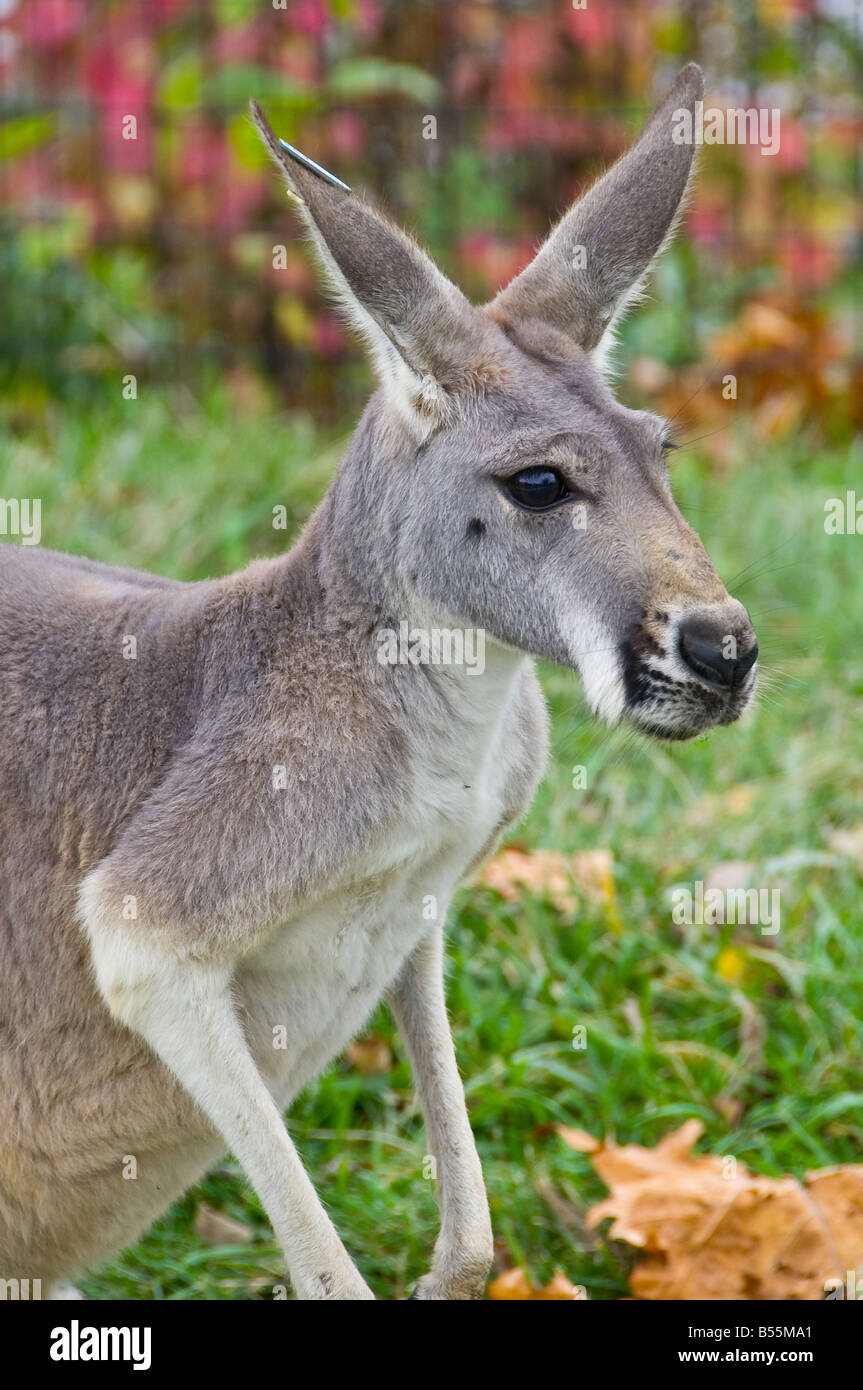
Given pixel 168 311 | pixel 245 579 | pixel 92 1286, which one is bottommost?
pixel 92 1286

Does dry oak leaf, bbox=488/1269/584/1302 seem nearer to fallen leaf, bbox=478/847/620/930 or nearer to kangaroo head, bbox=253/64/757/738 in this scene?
fallen leaf, bbox=478/847/620/930

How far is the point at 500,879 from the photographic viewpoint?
15.2 feet

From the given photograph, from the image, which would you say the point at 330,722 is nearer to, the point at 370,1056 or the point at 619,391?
the point at 370,1056

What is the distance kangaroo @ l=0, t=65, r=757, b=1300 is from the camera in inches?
115

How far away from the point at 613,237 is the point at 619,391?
423 cm

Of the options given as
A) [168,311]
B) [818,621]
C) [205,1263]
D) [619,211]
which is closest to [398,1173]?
[205,1263]

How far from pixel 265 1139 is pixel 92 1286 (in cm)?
110

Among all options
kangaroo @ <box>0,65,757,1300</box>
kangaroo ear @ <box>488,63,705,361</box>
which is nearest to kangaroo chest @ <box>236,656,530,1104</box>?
kangaroo @ <box>0,65,757,1300</box>

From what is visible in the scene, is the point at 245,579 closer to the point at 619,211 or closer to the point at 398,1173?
the point at 619,211

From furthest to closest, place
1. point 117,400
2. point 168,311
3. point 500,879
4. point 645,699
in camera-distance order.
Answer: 1. point 168,311
2. point 117,400
3. point 500,879
4. point 645,699

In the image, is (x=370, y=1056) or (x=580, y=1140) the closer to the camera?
(x=580, y=1140)

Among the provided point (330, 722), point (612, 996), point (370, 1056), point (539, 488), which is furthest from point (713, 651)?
point (370, 1056)

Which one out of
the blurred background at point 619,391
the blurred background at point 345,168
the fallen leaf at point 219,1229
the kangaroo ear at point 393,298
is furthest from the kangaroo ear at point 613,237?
the blurred background at point 345,168

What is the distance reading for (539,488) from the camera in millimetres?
2947
